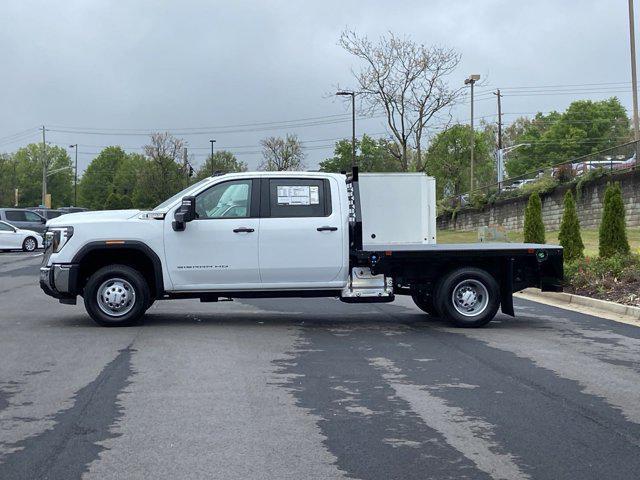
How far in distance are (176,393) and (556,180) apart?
35517mm

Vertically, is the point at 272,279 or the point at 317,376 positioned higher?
the point at 272,279

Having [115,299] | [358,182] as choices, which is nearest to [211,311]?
[115,299]

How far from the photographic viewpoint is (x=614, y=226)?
58.8 feet

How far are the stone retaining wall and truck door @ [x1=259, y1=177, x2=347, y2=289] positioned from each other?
941 inches

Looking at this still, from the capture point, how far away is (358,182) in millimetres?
12445

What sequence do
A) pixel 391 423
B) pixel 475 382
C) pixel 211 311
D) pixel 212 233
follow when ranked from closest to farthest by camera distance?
pixel 391 423 → pixel 475 382 → pixel 212 233 → pixel 211 311

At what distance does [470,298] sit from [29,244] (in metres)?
28.3

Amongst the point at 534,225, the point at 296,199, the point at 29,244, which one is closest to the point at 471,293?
the point at 296,199

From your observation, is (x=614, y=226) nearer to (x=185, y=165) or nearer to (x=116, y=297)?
(x=116, y=297)

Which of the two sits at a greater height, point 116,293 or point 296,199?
point 296,199

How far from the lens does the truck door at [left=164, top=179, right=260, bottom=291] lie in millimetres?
11805

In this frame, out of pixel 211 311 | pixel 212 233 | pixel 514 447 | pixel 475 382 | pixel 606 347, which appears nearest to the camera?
pixel 514 447

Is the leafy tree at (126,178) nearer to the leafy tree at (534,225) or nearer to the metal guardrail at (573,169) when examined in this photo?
the metal guardrail at (573,169)

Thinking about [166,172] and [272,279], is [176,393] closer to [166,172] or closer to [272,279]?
[272,279]
